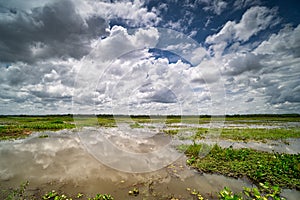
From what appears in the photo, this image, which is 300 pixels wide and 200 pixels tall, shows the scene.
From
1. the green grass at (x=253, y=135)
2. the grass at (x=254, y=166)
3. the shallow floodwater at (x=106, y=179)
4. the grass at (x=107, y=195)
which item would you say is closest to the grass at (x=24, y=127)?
the shallow floodwater at (x=106, y=179)

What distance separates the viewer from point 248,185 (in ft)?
18.2

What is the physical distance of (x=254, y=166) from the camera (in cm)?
698

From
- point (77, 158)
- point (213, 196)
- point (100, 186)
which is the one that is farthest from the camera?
point (77, 158)

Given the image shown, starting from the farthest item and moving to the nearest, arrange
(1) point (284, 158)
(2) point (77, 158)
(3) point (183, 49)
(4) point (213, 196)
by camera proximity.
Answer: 1. (3) point (183, 49)
2. (2) point (77, 158)
3. (1) point (284, 158)
4. (4) point (213, 196)

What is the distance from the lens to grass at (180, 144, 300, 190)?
5.85 metres

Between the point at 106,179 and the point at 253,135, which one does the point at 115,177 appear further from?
the point at 253,135

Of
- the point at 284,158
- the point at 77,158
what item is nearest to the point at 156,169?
the point at 77,158

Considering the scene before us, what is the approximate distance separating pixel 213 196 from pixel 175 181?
140cm

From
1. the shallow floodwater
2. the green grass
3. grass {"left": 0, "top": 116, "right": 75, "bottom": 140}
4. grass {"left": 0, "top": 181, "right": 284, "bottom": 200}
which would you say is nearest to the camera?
grass {"left": 0, "top": 181, "right": 284, "bottom": 200}

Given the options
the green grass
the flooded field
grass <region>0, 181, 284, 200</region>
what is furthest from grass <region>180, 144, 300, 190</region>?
the green grass

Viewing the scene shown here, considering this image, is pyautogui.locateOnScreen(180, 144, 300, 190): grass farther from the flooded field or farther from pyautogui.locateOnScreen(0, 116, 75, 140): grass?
pyautogui.locateOnScreen(0, 116, 75, 140): grass

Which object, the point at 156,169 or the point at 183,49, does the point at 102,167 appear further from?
the point at 183,49

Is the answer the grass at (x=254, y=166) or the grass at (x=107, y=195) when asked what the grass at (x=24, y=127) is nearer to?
the grass at (x=107, y=195)

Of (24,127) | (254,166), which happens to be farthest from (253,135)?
(24,127)
